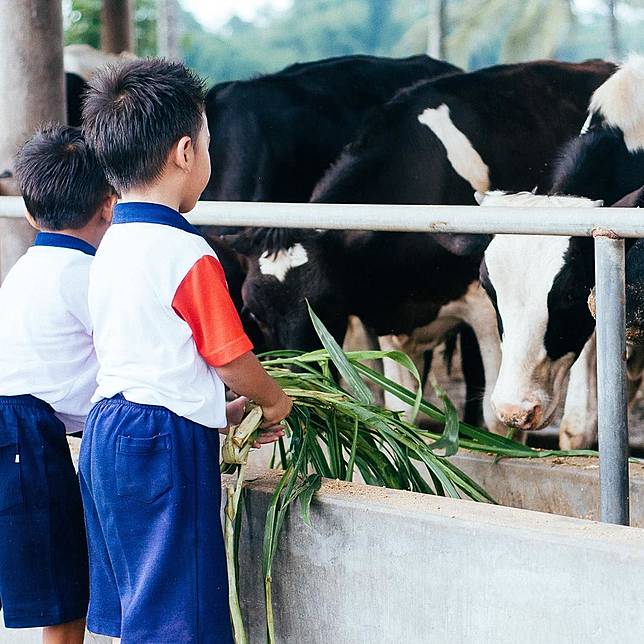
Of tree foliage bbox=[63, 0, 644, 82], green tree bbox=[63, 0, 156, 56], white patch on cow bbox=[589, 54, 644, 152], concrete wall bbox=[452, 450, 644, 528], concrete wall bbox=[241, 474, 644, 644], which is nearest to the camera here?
concrete wall bbox=[241, 474, 644, 644]

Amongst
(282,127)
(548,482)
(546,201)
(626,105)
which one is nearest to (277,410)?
(548,482)

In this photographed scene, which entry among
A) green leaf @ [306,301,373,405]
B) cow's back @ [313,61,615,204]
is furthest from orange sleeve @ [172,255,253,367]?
cow's back @ [313,61,615,204]

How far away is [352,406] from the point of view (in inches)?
98.0

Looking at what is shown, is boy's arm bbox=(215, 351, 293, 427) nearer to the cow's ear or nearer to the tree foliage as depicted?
the cow's ear

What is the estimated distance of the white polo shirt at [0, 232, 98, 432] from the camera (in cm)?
229

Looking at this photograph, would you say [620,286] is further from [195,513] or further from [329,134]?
[329,134]

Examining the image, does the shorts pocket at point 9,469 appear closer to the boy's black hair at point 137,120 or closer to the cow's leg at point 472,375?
the boy's black hair at point 137,120

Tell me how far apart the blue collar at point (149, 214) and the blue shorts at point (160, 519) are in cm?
32

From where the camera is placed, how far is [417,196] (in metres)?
5.07

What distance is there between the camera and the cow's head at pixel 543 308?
349 cm

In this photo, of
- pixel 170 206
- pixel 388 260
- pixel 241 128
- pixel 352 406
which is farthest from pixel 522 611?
pixel 241 128

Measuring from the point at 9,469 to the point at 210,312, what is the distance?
0.61 m

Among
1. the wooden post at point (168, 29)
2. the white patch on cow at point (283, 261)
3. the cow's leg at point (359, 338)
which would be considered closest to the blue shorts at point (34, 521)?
the white patch on cow at point (283, 261)

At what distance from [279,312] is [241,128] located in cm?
137
